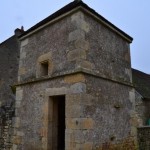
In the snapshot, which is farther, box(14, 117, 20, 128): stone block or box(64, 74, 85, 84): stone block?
box(14, 117, 20, 128): stone block

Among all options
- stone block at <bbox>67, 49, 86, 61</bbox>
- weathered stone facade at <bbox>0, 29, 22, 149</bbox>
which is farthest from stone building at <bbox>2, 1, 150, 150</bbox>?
weathered stone facade at <bbox>0, 29, 22, 149</bbox>

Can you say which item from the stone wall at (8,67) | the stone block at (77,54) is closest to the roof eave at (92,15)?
the stone block at (77,54)

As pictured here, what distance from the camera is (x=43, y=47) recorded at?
21.0 ft

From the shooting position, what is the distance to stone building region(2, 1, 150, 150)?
17.0ft

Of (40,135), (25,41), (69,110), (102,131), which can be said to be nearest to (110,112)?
(102,131)

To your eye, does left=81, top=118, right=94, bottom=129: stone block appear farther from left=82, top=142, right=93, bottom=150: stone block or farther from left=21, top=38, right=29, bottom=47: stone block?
left=21, top=38, right=29, bottom=47: stone block

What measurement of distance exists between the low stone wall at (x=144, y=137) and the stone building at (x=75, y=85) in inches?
57.7

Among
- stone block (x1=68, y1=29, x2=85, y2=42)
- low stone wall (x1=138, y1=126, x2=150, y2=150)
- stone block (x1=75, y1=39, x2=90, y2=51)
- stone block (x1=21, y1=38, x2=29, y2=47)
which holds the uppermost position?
stone block (x1=21, y1=38, x2=29, y2=47)

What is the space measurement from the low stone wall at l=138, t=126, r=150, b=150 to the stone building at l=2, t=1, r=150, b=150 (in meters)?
1.46

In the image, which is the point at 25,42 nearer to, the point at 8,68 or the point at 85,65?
the point at 85,65

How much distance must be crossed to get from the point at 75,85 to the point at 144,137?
444 cm

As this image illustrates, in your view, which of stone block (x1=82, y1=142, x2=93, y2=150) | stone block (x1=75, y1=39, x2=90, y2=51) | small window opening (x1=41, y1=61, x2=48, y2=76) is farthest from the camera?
small window opening (x1=41, y1=61, x2=48, y2=76)

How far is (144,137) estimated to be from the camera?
8.12 meters

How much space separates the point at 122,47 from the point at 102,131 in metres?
2.90
